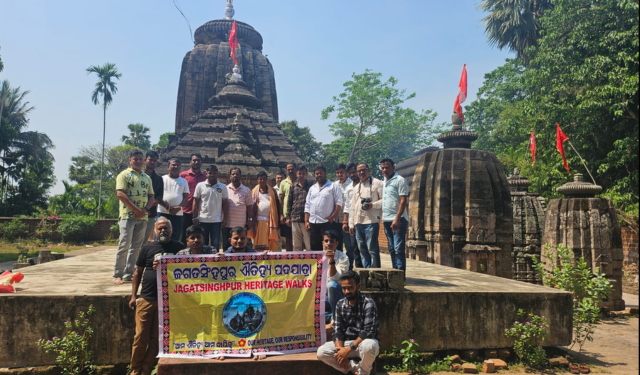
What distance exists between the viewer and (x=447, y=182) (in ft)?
32.9

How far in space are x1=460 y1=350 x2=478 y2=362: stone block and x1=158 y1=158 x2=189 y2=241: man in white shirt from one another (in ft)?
13.2

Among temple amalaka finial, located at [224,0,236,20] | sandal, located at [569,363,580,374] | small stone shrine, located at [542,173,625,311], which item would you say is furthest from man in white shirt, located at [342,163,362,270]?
temple amalaka finial, located at [224,0,236,20]

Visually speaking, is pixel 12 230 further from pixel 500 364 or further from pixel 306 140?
pixel 306 140

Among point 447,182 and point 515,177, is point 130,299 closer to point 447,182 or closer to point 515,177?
point 447,182

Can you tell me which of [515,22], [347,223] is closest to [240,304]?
[347,223]

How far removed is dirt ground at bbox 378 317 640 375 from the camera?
192 inches

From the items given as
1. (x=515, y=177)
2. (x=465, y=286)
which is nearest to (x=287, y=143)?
(x=515, y=177)

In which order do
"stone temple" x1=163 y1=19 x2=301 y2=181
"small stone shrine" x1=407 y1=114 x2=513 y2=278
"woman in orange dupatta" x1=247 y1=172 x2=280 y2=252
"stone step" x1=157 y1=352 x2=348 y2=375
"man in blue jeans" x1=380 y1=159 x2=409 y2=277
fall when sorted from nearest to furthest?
"stone step" x1=157 y1=352 x2=348 y2=375
"man in blue jeans" x1=380 y1=159 x2=409 y2=277
"woman in orange dupatta" x1=247 y1=172 x2=280 y2=252
"small stone shrine" x1=407 y1=114 x2=513 y2=278
"stone temple" x1=163 y1=19 x2=301 y2=181

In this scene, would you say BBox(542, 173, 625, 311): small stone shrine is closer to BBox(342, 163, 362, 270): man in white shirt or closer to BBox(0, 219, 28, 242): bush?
BBox(342, 163, 362, 270): man in white shirt

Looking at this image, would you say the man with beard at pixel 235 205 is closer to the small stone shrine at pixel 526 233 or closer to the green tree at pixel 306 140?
the small stone shrine at pixel 526 233

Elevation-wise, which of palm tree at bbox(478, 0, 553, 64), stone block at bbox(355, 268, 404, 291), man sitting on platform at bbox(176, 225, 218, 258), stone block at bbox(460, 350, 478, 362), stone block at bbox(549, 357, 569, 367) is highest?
palm tree at bbox(478, 0, 553, 64)

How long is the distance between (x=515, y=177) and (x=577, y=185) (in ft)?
11.1

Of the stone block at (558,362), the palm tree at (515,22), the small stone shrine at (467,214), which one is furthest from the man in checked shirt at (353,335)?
the palm tree at (515,22)

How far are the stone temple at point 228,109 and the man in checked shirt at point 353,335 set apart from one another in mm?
14438
